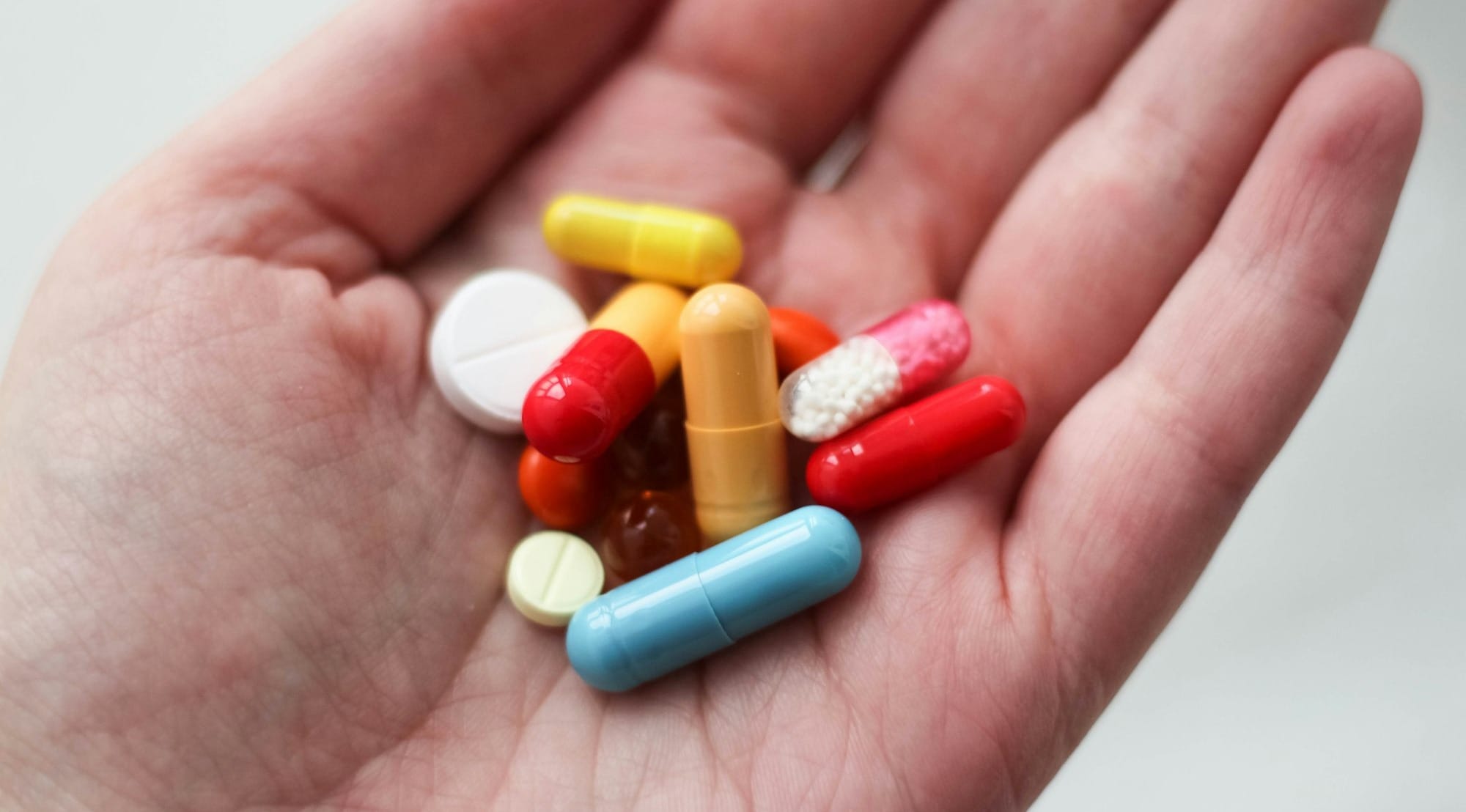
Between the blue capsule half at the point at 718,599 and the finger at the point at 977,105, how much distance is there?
0.71 m

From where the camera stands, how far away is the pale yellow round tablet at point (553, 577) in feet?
6.06

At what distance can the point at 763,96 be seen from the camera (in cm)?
221

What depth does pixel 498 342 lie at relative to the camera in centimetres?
198

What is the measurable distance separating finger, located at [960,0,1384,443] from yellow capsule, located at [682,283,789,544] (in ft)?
1.39

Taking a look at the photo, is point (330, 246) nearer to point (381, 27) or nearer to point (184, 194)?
point (184, 194)

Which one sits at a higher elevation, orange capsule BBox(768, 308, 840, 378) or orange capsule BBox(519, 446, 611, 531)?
orange capsule BBox(768, 308, 840, 378)

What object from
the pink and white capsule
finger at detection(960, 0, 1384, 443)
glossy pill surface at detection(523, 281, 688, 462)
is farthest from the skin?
glossy pill surface at detection(523, 281, 688, 462)

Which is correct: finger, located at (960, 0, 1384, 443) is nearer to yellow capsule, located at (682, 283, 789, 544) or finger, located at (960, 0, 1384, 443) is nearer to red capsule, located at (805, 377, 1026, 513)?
red capsule, located at (805, 377, 1026, 513)

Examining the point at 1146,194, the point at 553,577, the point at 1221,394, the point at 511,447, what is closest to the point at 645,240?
the point at 511,447

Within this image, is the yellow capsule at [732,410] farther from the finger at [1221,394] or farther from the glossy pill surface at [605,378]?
the finger at [1221,394]

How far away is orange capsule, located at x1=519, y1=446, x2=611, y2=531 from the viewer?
1914mm

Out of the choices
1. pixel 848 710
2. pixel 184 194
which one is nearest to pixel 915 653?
pixel 848 710

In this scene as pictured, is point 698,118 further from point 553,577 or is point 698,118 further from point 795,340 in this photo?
point 553,577

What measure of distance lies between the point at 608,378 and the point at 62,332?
825mm
